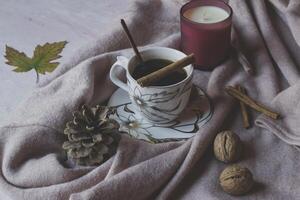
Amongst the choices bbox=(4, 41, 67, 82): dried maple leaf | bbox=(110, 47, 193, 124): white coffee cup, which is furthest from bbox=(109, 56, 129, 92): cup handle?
bbox=(4, 41, 67, 82): dried maple leaf

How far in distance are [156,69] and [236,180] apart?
20 cm

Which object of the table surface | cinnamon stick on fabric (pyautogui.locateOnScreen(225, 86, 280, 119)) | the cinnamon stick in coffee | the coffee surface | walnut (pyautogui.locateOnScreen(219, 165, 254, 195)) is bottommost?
cinnamon stick on fabric (pyautogui.locateOnScreen(225, 86, 280, 119))

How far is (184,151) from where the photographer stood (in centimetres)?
64

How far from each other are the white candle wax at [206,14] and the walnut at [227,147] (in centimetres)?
21

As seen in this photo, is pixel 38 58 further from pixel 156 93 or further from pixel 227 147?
pixel 227 147

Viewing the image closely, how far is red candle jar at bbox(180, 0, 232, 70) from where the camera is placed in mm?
777

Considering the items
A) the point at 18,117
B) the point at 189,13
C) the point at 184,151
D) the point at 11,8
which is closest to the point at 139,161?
the point at 184,151

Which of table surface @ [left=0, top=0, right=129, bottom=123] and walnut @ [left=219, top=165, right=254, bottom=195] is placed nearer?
walnut @ [left=219, top=165, right=254, bottom=195]

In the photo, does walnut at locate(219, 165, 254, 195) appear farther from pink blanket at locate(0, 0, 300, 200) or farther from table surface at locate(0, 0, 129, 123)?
table surface at locate(0, 0, 129, 123)

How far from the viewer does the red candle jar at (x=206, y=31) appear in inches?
30.6

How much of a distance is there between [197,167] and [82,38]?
13.3 inches

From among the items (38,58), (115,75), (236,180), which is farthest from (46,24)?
(236,180)

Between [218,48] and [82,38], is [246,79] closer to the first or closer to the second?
[218,48]

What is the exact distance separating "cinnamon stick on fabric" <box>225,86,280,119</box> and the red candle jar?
68 mm
